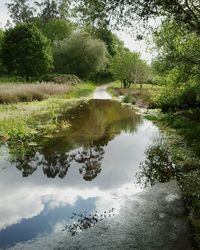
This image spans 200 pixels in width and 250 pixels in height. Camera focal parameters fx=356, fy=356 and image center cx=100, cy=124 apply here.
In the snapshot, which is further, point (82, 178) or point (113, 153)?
point (113, 153)

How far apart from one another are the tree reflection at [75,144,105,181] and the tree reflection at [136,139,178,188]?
1542 millimetres

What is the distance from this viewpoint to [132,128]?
22016 mm

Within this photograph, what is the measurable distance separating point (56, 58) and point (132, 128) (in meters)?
46.0

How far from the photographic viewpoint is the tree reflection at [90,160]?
11.9 meters

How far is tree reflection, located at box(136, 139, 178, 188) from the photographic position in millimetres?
11007

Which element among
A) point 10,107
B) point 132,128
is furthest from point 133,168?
point 10,107

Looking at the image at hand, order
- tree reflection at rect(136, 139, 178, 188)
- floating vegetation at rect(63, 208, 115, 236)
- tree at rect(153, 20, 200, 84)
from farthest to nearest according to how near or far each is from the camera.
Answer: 1. tree at rect(153, 20, 200, 84)
2. tree reflection at rect(136, 139, 178, 188)
3. floating vegetation at rect(63, 208, 115, 236)

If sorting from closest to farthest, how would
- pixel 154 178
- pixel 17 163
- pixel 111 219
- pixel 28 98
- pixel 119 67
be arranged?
pixel 111 219 → pixel 154 178 → pixel 17 163 → pixel 28 98 → pixel 119 67

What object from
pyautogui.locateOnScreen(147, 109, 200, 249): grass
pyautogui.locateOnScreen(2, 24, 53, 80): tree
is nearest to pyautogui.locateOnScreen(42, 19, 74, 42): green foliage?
pyautogui.locateOnScreen(2, 24, 53, 80): tree

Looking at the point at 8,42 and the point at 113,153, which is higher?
the point at 8,42

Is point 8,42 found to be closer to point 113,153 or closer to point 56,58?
point 56,58

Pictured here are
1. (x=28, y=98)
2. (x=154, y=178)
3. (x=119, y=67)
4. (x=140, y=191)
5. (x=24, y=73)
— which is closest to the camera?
(x=140, y=191)

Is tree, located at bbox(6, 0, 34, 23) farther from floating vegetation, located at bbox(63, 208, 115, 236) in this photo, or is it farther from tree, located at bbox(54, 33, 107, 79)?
floating vegetation, located at bbox(63, 208, 115, 236)

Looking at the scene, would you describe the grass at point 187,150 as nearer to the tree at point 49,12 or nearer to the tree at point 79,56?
the tree at point 79,56
